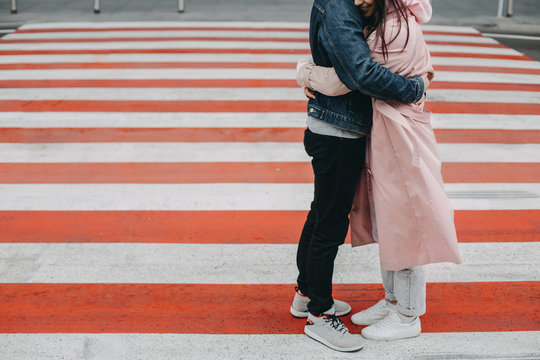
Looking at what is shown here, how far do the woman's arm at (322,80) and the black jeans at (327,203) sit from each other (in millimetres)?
201

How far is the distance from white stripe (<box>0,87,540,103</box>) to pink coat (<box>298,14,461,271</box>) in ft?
12.6

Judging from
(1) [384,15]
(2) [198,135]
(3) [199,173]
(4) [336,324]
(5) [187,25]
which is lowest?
(4) [336,324]

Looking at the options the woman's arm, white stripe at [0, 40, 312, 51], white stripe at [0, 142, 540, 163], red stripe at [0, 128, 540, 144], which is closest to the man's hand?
the woman's arm

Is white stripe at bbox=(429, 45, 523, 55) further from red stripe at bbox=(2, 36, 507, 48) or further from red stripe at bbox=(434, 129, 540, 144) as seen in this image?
red stripe at bbox=(434, 129, 540, 144)

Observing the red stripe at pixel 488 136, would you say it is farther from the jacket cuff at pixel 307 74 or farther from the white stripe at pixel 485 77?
the jacket cuff at pixel 307 74

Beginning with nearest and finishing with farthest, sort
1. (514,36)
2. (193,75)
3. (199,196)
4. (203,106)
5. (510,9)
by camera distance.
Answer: (199,196)
(203,106)
(193,75)
(514,36)
(510,9)

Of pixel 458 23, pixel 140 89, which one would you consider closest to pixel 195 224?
pixel 140 89

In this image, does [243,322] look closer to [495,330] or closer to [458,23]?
[495,330]

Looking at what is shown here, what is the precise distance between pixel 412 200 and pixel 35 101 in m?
4.77

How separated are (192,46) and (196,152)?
142 inches

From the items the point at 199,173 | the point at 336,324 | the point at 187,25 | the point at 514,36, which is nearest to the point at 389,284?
the point at 336,324

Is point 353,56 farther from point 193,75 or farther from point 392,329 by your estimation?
point 193,75

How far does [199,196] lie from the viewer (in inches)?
182

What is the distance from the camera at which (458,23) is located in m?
10.4
